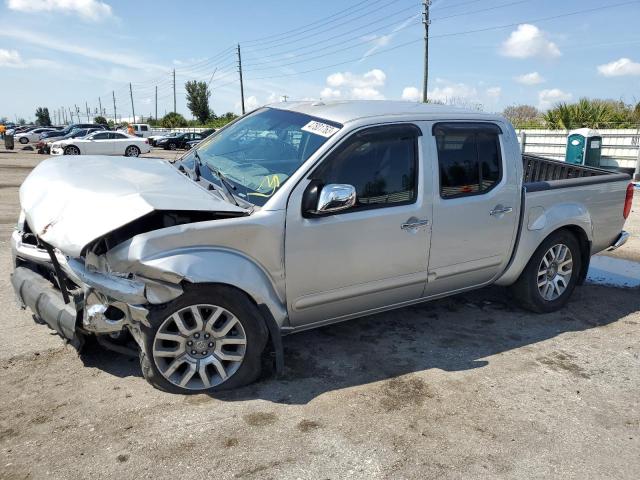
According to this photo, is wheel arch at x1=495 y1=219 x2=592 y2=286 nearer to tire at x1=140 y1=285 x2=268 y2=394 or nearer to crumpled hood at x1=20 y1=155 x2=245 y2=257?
tire at x1=140 y1=285 x2=268 y2=394

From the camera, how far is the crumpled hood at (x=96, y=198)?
115 inches

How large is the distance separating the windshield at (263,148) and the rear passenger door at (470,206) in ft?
3.20

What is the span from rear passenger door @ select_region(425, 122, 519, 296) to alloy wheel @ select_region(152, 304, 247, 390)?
1627 millimetres

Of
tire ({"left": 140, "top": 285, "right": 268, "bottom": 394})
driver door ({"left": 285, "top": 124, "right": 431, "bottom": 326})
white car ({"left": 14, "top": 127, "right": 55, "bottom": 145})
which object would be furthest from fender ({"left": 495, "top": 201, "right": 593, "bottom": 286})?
white car ({"left": 14, "top": 127, "right": 55, "bottom": 145})

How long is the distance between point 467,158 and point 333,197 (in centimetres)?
141

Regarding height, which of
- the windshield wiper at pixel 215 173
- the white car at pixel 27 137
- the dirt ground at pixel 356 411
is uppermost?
the white car at pixel 27 137

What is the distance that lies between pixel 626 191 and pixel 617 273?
157 centimetres

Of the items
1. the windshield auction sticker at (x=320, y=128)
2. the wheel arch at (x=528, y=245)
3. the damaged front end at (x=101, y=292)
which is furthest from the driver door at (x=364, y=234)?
Result: the wheel arch at (x=528, y=245)

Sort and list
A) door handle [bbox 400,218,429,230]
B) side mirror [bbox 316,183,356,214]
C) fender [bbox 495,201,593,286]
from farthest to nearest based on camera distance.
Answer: fender [bbox 495,201,593,286]
door handle [bbox 400,218,429,230]
side mirror [bbox 316,183,356,214]

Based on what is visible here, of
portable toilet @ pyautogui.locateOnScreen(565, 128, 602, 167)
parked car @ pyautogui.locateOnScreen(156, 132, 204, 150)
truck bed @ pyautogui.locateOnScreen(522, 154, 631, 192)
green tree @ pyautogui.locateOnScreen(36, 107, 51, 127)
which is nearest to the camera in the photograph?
truck bed @ pyautogui.locateOnScreen(522, 154, 631, 192)

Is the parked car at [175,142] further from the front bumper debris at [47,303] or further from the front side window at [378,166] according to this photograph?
the front side window at [378,166]

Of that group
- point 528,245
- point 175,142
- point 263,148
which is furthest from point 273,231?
point 175,142

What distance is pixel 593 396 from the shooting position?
3.50 meters

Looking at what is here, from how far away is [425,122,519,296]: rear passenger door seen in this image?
3979 millimetres
